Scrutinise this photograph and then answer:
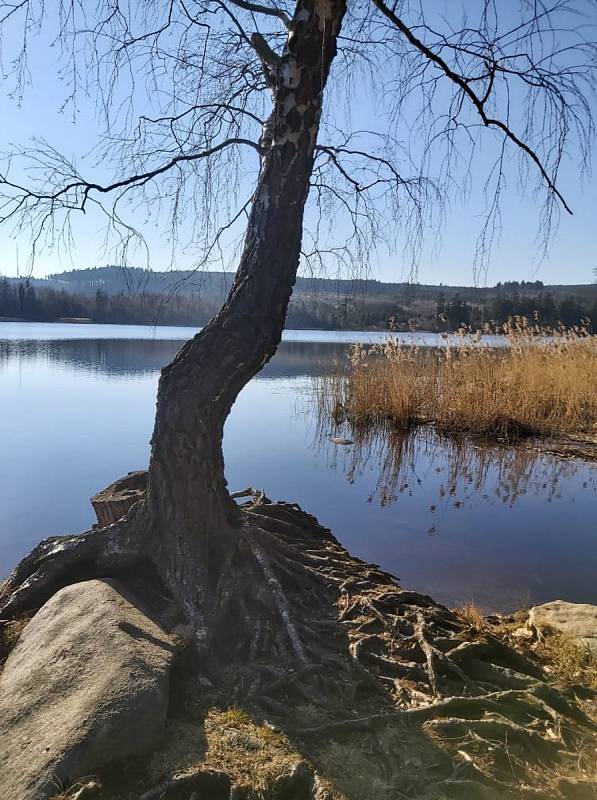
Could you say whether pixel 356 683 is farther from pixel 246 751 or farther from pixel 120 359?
pixel 120 359

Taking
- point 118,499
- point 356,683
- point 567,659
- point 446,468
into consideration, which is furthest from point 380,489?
point 356,683

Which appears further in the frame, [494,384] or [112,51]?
[494,384]

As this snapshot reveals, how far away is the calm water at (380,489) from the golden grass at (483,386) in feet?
2.72

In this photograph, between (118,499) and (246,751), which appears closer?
(246,751)

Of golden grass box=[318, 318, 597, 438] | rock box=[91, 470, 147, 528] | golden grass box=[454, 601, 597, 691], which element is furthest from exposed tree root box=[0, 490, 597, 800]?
golden grass box=[318, 318, 597, 438]

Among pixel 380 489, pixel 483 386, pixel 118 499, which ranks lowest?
pixel 380 489

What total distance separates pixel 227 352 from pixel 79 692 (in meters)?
1.66

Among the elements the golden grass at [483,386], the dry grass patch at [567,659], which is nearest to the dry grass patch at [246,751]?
the dry grass patch at [567,659]

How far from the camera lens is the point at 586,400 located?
1118 cm

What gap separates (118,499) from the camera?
4090 millimetres

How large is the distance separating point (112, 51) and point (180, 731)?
10.7 feet

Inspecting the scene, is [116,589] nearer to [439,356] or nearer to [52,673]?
[52,673]

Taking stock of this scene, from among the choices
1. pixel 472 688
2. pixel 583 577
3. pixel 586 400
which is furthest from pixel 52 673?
pixel 586 400

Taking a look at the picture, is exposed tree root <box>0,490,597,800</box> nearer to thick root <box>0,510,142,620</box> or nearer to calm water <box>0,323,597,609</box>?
thick root <box>0,510,142,620</box>
